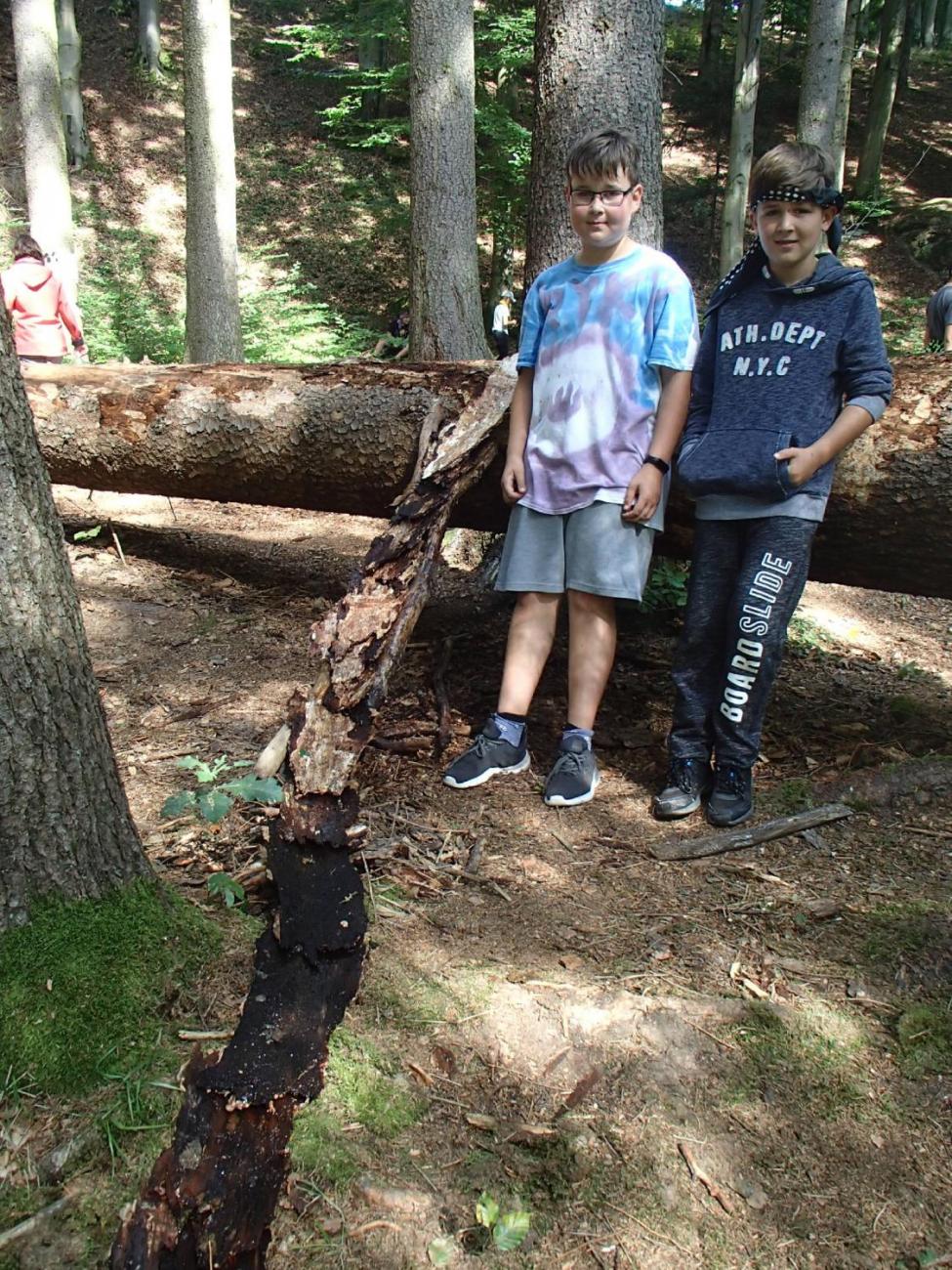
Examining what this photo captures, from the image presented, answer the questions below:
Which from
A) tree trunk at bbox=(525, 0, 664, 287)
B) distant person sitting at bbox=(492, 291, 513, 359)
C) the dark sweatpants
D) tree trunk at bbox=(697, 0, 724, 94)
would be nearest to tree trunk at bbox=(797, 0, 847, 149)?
distant person sitting at bbox=(492, 291, 513, 359)

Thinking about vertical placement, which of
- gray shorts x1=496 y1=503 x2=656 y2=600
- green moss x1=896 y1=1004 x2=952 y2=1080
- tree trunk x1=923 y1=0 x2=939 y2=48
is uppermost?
tree trunk x1=923 y1=0 x2=939 y2=48

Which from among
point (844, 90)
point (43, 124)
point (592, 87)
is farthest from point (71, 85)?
point (592, 87)

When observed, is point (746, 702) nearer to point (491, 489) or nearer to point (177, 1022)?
point (491, 489)

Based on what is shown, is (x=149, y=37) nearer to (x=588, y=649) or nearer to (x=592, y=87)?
(x=592, y=87)

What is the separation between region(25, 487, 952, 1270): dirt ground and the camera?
1.85m

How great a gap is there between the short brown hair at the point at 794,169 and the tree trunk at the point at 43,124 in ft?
33.3

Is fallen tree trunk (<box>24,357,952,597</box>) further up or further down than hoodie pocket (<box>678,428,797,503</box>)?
further down

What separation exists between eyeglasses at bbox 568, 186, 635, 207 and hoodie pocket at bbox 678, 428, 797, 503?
918mm

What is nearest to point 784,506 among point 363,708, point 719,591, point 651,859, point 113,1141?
point 719,591

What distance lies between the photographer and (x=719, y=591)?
3408 mm

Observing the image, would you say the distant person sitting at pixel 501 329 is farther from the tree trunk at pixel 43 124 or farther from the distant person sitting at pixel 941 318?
the distant person sitting at pixel 941 318

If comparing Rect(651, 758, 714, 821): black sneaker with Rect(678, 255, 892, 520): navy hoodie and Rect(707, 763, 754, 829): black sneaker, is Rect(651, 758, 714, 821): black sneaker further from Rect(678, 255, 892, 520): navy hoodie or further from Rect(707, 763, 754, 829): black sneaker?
Rect(678, 255, 892, 520): navy hoodie

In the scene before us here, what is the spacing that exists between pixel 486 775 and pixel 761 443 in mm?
1606

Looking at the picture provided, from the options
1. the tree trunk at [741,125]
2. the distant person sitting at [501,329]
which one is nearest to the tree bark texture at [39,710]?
the distant person sitting at [501,329]
